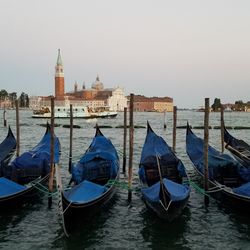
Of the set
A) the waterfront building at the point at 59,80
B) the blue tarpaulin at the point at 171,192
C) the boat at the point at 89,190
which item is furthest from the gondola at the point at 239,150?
the waterfront building at the point at 59,80

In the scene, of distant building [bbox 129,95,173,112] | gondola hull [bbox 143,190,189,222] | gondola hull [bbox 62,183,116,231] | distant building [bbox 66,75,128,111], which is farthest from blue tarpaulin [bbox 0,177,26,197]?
distant building [bbox 129,95,173,112]

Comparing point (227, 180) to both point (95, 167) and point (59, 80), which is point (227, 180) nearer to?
point (95, 167)

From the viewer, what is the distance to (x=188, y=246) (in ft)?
21.2

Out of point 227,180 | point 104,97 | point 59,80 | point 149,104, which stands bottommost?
point 227,180

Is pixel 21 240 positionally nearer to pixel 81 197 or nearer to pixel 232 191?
pixel 81 197

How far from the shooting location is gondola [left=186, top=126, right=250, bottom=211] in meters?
7.61

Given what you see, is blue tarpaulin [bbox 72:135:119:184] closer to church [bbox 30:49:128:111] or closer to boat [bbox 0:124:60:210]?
boat [bbox 0:124:60:210]

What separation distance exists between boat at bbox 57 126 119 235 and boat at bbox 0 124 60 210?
887 millimetres

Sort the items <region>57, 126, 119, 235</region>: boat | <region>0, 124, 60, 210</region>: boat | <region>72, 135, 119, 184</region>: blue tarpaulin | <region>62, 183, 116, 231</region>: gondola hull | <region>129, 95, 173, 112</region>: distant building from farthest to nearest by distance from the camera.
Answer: <region>129, 95, 173, 112</region>: distant building < <region>72, 135, 119, 184</region>: blue tarpaulin < <region>0, 124, 60, 210</region>: boat < <region>57, 126, 119, 235</region>: boat < <region>62, 183, 116, 231</region>: gondola hull

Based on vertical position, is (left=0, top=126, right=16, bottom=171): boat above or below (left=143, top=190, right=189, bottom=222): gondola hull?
above

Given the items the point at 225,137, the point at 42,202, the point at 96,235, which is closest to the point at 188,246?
the point at 96,235

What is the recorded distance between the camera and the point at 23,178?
374 inches

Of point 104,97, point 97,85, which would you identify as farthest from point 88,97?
point 97,85

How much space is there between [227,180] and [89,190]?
3481mm
